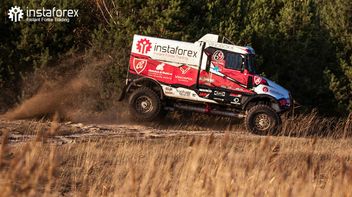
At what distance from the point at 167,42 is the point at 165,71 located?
833 mm

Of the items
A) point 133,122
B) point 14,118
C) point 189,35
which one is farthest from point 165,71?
point 14,118

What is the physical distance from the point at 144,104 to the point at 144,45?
5.65ft

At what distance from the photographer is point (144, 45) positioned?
16094 millimetres

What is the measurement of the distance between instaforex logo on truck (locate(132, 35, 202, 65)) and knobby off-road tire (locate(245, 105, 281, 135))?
212 centimetres

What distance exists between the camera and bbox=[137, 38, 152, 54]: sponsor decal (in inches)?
632

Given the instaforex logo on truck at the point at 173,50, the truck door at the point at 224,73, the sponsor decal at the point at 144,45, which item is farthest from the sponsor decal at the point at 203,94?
the sponsor decal at the point at 144,45

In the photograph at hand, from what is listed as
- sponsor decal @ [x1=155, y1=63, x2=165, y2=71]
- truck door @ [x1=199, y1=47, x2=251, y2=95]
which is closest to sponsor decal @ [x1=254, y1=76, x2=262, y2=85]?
truck door @ [x1=199, y1=47, x2=251, y2=95]

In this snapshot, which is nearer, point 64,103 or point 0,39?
point 64,103

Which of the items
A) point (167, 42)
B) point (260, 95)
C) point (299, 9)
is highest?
point (299, 9)

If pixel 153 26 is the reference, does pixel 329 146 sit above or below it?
below

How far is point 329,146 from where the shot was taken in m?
12.2

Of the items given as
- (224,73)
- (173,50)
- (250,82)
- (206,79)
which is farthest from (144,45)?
(250,82)

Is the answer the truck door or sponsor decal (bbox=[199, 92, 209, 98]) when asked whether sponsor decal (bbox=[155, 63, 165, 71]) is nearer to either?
the truck door

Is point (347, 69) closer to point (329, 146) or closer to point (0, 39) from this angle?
point (329, 146)
